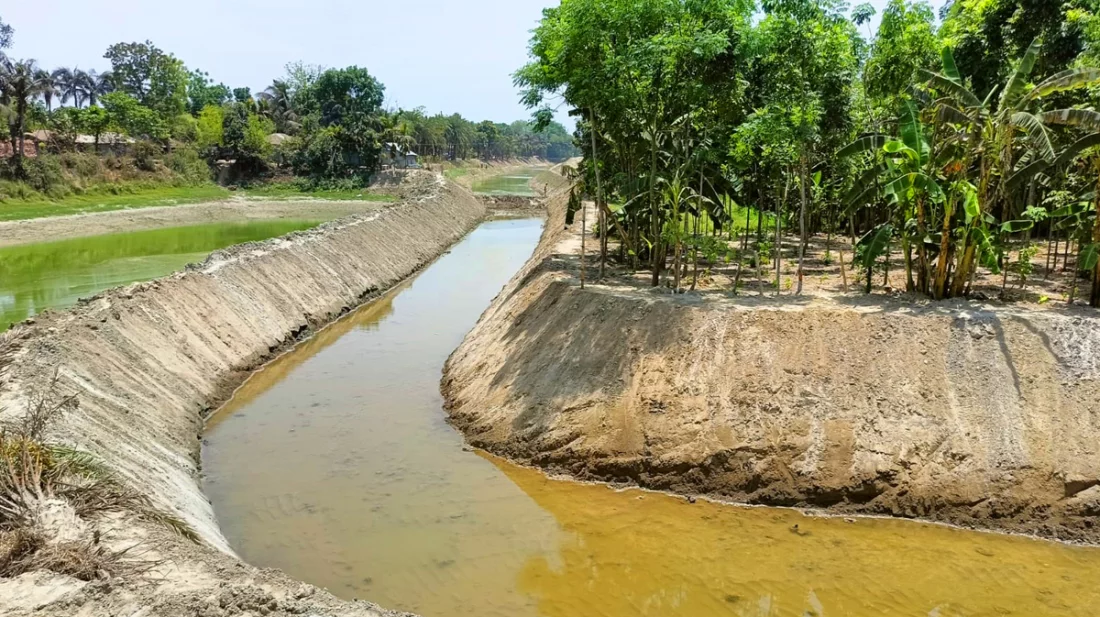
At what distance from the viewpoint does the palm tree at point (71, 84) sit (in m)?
64.9

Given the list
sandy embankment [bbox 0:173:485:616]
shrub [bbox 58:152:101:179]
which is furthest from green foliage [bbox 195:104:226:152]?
sandy embankment [bbox 0:173:485:616]

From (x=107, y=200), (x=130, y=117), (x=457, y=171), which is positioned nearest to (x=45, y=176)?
(x=107, y=200)

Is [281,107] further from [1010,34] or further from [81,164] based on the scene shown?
[1010,34]

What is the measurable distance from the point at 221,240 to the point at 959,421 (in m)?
35.4

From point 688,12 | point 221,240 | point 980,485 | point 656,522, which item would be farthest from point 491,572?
point 221,240

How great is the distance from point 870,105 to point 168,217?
134 feet

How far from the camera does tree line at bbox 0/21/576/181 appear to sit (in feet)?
170

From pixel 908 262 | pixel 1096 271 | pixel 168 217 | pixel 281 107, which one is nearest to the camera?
pixel 1096 271

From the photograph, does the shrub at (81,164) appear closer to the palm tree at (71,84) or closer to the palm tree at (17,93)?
the palm tree at (17,93)

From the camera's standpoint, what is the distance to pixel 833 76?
1597 centimetres

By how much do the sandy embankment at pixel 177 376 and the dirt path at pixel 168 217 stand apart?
17027 millimetres

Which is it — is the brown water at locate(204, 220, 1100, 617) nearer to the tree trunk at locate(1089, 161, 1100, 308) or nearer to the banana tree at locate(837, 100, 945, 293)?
the tree trunk at locate(1089, 161, 1100, 308)

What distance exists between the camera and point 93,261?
31094mm

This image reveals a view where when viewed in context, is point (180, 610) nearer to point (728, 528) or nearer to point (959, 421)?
point (728, 528)
